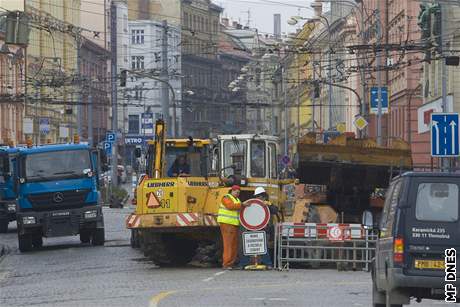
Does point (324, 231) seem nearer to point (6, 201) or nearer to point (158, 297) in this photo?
point (158, 297)

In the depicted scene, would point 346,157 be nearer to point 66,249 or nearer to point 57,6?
point 66,249

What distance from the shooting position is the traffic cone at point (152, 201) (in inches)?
1155

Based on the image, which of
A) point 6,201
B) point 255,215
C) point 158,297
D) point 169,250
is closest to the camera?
point 158,297

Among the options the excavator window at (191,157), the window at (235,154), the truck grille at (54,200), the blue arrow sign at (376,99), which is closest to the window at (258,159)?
the window at (235,154)

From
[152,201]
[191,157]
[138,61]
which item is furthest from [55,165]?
[138,61]

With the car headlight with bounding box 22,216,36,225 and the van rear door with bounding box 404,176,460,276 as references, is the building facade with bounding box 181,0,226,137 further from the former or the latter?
the van rear door with bounding box 404,176,460,276

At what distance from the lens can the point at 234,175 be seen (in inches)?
1200

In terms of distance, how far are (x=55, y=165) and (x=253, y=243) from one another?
10139mm

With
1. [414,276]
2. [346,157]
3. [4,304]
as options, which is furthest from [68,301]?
[346,157]

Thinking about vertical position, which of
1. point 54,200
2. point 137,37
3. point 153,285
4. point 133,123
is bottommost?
point 153,285

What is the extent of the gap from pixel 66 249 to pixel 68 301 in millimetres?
15977

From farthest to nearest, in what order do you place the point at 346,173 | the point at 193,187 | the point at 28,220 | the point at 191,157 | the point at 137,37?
1. the point at 137,37
2. the point at 28,220
3. the point at 346,173
4. the point at 191,157
5. the point at 193,187

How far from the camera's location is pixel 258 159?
104 ft

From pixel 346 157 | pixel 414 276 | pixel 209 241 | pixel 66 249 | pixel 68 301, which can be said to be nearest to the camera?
pixel 414 276
